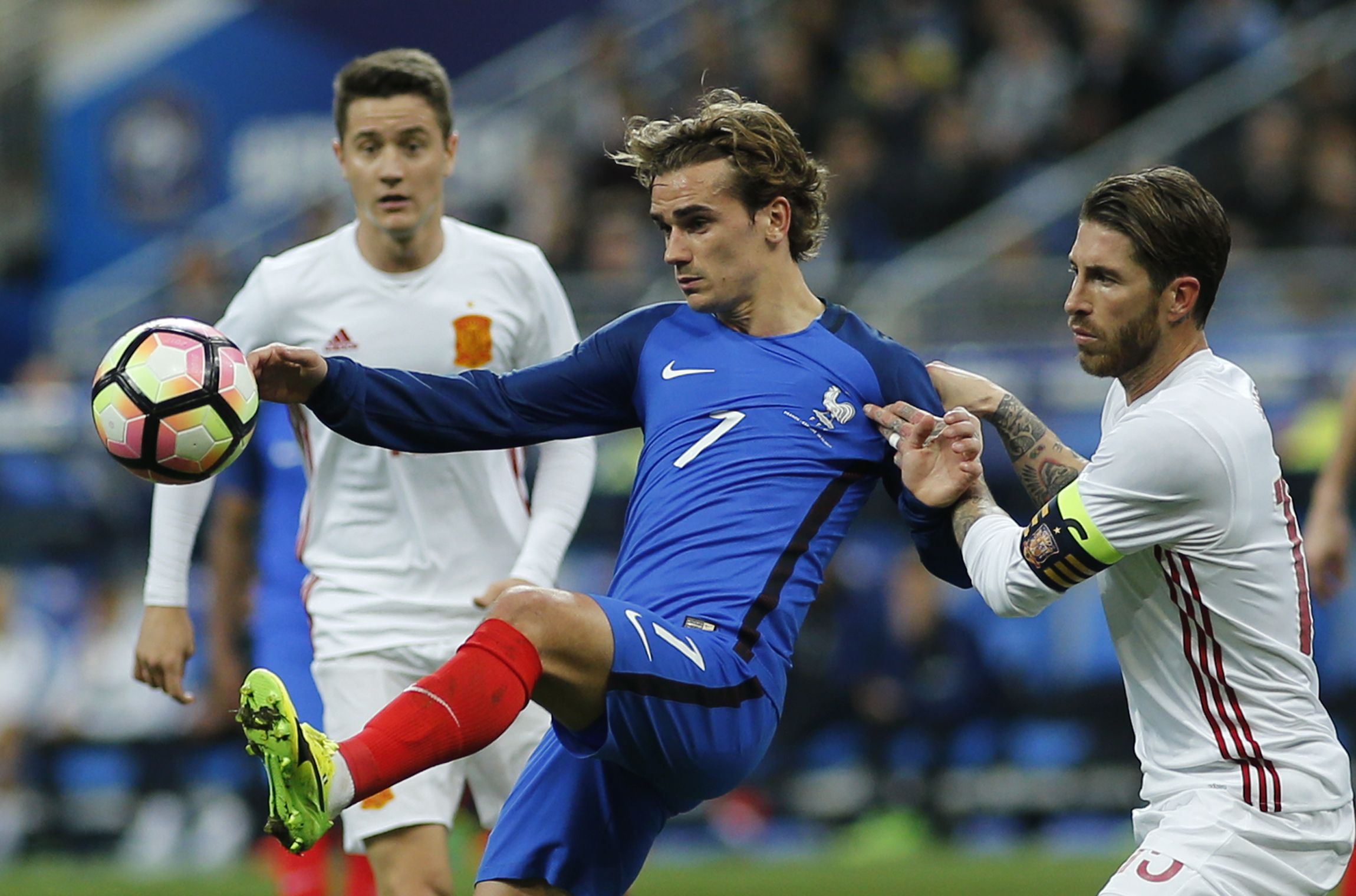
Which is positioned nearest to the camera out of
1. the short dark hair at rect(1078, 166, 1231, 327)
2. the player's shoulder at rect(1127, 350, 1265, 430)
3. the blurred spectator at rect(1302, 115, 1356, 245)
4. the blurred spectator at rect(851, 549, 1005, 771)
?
the player's shoulder at rect(1127, 350, 1265, 430)

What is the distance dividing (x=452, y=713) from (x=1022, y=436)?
5.52 feet

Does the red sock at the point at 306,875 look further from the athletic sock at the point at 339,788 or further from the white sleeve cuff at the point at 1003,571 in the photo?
the white sleeve cuff at the point at 1003,571

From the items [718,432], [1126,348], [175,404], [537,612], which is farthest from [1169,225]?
[175,404]

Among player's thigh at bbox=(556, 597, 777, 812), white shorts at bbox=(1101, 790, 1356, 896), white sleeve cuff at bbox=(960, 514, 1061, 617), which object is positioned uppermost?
white sleeve cuff at bbox=(960, 514, 1061, 617)

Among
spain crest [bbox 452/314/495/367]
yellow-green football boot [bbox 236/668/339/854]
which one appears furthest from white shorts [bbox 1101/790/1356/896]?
spain crest [bbox 452/314/495/367]

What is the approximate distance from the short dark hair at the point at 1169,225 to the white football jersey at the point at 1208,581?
23cm

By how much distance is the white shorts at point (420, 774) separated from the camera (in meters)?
5.15

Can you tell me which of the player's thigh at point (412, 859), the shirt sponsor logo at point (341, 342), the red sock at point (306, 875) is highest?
the shirt sponsor logo at point (341, 342)

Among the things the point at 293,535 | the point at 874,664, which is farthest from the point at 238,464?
the point at 874,664

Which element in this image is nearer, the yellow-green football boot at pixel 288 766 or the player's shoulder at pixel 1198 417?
the yellow-green football boot at pixel 288 766

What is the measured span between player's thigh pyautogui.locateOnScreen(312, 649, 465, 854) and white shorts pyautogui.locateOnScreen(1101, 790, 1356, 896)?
6.85 feet

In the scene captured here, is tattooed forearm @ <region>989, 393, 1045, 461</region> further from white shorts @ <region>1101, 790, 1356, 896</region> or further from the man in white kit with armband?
white shorts @ <region>1101, 790, 1356, 896</region>

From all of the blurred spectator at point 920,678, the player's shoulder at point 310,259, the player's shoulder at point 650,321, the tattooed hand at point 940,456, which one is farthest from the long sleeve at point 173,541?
the blurred spectator at point 920,678

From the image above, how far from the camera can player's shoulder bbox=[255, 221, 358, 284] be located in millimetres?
5566
